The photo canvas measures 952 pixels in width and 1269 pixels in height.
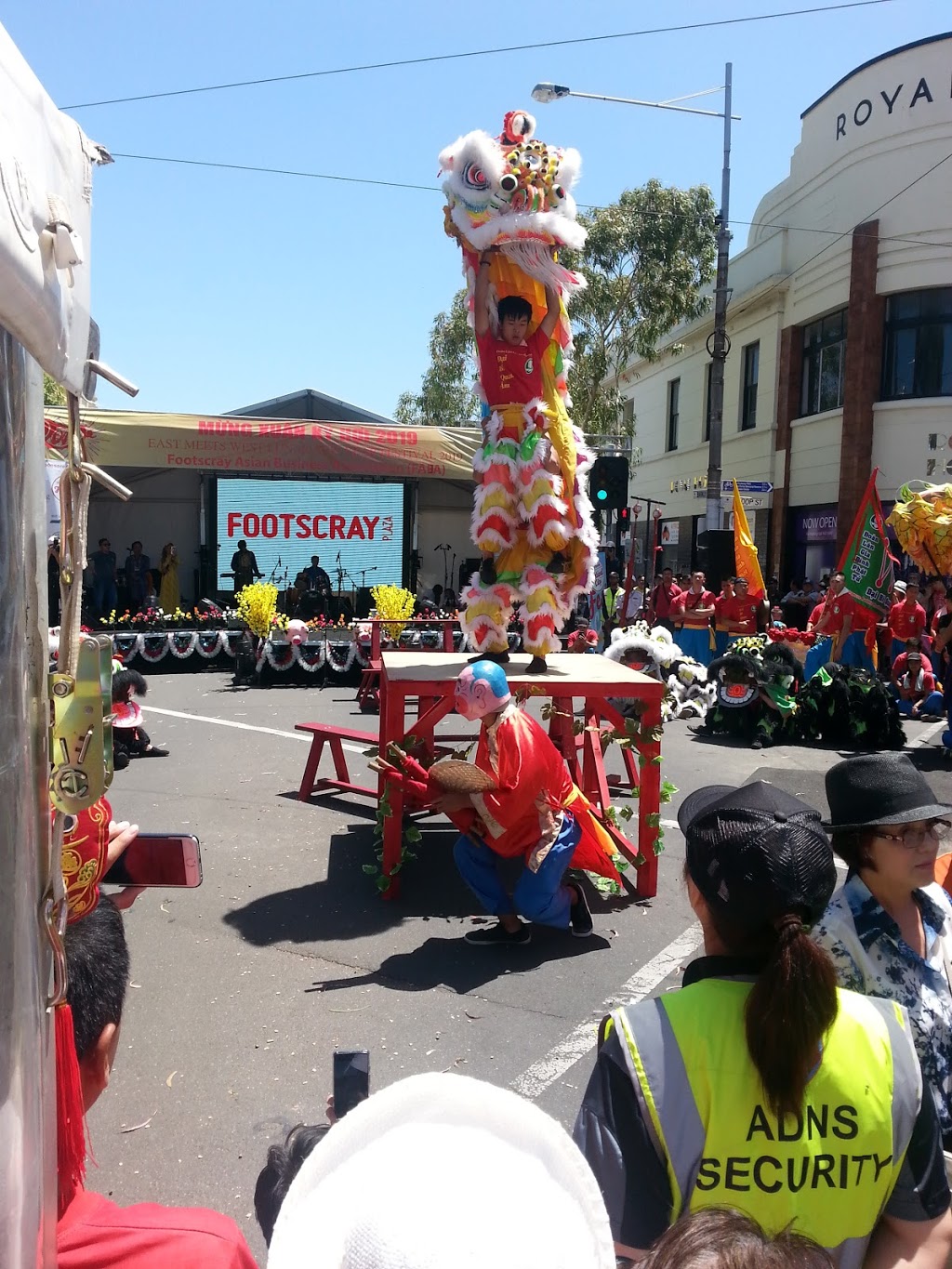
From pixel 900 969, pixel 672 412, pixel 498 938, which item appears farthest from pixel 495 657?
pixel 672 412

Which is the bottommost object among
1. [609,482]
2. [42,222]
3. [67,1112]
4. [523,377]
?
[67,1112]

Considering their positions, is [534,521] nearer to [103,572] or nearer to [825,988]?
[825,988]

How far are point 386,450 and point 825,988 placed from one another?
17848mm

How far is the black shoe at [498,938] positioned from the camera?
5.11 meters

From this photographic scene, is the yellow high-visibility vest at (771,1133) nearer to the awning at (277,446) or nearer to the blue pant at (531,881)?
the blue pant at (531,881)

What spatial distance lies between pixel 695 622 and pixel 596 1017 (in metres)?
9.82

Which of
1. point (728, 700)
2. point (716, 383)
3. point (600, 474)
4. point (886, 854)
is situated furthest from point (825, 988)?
point (716, 383)

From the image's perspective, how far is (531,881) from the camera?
16.2ft

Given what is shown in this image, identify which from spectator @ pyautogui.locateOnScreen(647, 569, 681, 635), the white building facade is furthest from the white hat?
the white building facade

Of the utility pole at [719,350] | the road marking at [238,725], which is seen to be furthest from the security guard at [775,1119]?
the utility pole at [719,350]

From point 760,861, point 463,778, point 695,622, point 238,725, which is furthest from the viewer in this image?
point 695,622

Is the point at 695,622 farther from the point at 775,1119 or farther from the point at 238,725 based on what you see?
the point at 775,1119

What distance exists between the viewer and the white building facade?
18156 millimetres

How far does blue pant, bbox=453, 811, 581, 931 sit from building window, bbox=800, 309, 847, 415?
1714 centimetres
